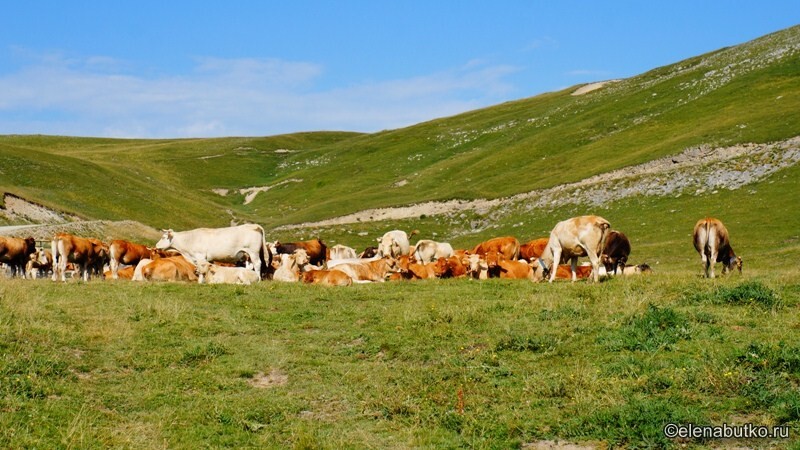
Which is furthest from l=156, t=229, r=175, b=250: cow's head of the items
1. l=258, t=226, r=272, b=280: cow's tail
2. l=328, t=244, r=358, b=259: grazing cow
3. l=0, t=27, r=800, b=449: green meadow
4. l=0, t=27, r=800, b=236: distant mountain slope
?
l=0, t=27, r=800, b=236: distant mountain slope

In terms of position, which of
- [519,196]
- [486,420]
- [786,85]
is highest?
[786,85]

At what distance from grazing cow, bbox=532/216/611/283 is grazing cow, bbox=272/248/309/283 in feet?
28.0

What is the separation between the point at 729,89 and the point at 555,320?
70.5 m

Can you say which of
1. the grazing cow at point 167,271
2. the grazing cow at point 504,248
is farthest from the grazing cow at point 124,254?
the grazing cow at point 504,248

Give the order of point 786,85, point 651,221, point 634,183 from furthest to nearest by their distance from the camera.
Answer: point 786,85 → point 634,183 → point 651,221

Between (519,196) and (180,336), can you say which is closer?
(180,336)

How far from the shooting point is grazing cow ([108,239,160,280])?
2662cm

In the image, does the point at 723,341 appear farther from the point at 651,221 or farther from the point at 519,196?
the point at 519,196

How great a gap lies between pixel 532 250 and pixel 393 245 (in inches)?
253

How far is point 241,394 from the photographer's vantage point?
461 inches

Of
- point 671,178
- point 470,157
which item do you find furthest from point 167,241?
point 470,157

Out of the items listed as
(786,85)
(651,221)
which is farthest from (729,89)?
(651,221)

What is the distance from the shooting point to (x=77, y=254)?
2486cm

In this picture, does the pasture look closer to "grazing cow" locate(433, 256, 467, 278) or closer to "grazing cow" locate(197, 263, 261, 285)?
"grazing cow" locate(197, 263, 261, 285)
